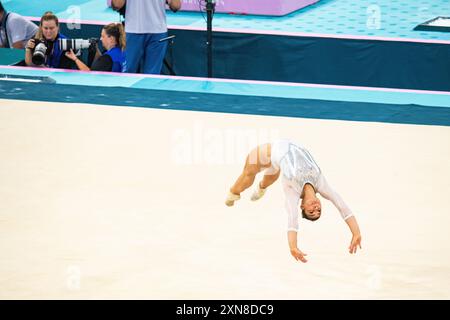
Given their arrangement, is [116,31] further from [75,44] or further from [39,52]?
[39,52]

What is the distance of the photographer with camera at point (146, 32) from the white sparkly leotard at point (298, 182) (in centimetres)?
416

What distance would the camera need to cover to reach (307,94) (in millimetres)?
9117

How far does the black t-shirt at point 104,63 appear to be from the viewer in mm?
9617

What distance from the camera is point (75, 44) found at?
9516 millimetres

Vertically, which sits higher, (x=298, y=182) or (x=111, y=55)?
(x=298, y=182)

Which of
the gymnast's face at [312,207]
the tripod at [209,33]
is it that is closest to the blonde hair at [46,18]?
the tripod at [209,33]

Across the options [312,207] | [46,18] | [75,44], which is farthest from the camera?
[75,44]

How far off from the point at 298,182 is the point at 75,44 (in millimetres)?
4478

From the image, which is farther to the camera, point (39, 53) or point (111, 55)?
point (111, 55)

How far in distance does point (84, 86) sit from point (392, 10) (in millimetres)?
5244

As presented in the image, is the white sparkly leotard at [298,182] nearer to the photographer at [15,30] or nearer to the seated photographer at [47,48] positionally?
the seated photographer at [47,48]

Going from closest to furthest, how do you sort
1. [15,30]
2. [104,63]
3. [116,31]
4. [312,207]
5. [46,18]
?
[312,207] < [116,31] < [46,18] < [104,63] < [15,30]

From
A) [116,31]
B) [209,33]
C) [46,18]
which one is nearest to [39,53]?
[46,18]
